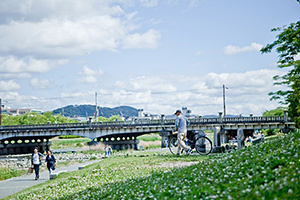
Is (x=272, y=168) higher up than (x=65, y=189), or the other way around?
(x=272, y=168)

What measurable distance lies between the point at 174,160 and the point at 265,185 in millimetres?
10318

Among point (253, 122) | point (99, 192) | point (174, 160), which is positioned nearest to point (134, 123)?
point (253, 122)

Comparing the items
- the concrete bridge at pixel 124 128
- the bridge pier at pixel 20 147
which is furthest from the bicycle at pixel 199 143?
the bridge pier at pixel 20 147

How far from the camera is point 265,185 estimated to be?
24.7 feet

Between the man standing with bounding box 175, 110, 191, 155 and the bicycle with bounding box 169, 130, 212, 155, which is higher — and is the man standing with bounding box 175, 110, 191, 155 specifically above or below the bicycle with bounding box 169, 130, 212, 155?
above

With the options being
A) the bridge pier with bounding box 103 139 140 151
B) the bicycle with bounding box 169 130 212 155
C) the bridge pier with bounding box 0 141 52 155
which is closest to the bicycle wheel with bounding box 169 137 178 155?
the bicycle with bounding box 169 130 212 155

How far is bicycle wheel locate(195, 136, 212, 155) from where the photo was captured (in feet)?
68.2

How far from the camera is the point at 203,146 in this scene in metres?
20.9

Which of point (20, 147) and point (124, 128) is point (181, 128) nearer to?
point (124, 128)

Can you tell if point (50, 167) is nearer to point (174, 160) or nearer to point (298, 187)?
point (174, 160)

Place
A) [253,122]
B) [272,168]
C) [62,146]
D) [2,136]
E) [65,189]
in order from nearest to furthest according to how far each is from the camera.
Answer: [272,168]
[65,189]
[253,122]
[2,136]
[62,146]

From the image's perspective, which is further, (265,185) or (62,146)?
(62,146)

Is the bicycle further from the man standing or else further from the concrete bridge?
the concrete bridge

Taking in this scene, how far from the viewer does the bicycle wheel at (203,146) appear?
20.8 meters
